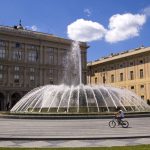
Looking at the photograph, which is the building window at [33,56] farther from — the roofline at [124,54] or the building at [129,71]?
the roofline at [124,54]

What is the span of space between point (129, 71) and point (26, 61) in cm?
2224

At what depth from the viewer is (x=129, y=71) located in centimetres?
6800

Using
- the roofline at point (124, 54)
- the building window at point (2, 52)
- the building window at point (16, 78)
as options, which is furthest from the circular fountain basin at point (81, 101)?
the building window at point (2, 52)

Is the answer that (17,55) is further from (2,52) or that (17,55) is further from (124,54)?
(124,54)

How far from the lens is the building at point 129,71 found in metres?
63.6

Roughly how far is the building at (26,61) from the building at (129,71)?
920 cm

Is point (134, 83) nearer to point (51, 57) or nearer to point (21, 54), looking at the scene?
point (51, 57)

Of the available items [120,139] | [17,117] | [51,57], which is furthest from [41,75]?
[120,139]

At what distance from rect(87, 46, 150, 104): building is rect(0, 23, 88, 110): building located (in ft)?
30.2

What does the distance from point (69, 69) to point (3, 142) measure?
71.5 m

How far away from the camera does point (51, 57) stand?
74.4 metres

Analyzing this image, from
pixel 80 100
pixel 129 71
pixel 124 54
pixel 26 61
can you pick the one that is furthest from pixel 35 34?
pixel 80 100

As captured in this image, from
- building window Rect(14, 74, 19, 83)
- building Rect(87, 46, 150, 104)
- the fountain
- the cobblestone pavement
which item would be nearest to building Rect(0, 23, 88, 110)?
building window Rect(14, 74, 19, 83)

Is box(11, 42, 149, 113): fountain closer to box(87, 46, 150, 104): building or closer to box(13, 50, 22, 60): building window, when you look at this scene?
box(87, 46, 150, 104): building
